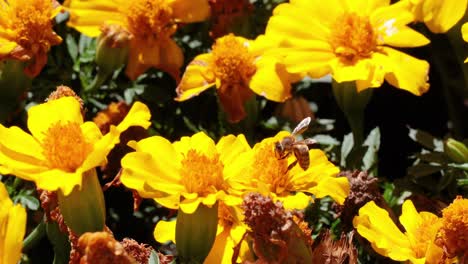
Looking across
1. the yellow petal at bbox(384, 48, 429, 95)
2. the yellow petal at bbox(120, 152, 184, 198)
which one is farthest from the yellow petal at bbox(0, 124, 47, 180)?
the yellow petal at bbox(384, 48, 429, 95)

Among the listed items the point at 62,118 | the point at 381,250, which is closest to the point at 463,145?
the point at 381,250

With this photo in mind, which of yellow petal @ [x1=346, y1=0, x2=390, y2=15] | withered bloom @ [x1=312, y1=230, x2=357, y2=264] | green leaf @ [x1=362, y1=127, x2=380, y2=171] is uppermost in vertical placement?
yellow petal @ [x1=346, y1=0, x2=390, y2=15]

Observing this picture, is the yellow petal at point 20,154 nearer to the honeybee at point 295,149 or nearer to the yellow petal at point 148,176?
the yellow petal at point 148,176

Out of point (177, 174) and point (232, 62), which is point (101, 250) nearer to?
point (177, 174)

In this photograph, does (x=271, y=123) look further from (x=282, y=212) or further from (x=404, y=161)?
(x=282, y=212)

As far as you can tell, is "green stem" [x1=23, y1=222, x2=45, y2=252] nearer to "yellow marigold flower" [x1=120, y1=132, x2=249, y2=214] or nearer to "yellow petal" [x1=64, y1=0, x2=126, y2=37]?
"yellow marigold flower" [x1=120, y1=132, x2=249, y2=214]

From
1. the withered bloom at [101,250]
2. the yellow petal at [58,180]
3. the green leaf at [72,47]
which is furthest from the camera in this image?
the green leaf at [72,47]

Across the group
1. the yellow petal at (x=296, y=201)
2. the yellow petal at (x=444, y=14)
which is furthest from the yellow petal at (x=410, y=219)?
the yellow petal at (x=444, y=14)
